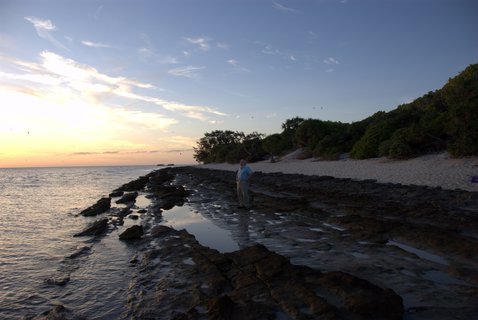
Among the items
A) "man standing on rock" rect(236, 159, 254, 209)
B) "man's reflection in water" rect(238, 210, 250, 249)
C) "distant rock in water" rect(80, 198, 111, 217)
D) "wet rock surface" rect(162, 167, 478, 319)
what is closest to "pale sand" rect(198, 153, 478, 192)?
"wet rock surface" rect(162, 167, 478, 319)

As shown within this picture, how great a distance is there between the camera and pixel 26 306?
575 cm

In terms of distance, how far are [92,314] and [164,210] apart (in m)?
11.1

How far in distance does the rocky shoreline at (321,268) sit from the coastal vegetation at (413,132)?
12857 millimetres

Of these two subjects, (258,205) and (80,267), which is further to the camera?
(258,205)

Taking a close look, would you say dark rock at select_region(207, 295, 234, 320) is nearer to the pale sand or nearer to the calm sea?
the calm sea

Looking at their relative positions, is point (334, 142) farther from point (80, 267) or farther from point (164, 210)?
point (80, 267)

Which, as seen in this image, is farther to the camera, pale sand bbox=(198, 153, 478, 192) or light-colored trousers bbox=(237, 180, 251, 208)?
pale sand bbox=(198, 153, 478, 192)

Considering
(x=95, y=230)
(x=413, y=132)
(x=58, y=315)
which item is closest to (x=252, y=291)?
(x=58, y=315)

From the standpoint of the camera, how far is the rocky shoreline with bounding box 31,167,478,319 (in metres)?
4.42

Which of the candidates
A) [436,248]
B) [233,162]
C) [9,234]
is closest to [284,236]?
[436,248]

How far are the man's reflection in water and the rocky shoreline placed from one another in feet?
0.12

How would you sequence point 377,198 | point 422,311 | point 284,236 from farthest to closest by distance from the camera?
point 377,198 < point 284,236 < point 422,311

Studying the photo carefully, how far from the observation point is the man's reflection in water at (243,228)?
28.5 ft

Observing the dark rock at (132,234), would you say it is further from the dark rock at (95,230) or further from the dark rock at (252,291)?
the dark rock at (252,291)
